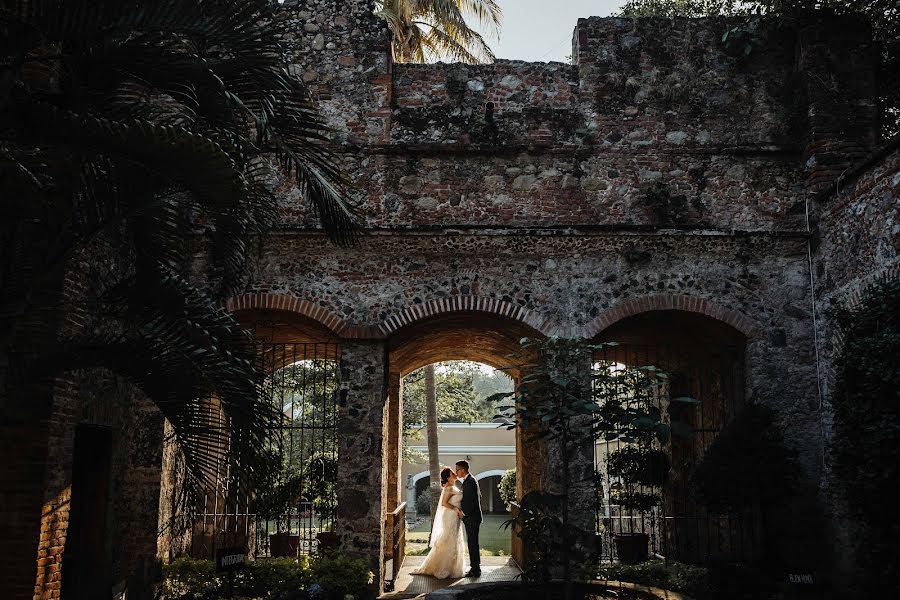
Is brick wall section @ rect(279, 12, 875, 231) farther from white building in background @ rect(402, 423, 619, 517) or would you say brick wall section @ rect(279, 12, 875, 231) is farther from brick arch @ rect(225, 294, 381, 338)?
white building in background @ rect(402, 423, 619, 517)

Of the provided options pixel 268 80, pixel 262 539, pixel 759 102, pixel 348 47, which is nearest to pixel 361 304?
pixel 348 47

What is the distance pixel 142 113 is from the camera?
5.11 meters

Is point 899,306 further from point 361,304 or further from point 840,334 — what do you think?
point 361,304

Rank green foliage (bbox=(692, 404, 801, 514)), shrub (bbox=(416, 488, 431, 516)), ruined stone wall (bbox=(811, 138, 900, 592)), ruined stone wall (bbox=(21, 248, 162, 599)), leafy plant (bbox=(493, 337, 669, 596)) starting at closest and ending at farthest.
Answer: leafy plant (bbox=(493, 337, 669, 596)), ruined stone wall (bbox=(21, 248, 162, 599)), ruined stone wall (bbox=(811, 138, 900, 592)), green foliage (bbox=(692, 404, 801, 514)), shrub (bbox=(416, 488, 431, 516))

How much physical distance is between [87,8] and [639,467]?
8.84 metres

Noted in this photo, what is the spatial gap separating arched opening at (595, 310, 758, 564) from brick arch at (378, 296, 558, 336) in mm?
790

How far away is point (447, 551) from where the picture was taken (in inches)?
381

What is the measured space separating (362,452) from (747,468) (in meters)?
3.98

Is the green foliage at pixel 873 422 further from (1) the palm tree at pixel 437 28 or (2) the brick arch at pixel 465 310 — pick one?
(1) the palm tree at pixel 437 28

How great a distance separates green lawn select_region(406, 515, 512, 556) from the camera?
1289 cm

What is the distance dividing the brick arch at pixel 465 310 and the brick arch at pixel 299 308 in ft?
0.92

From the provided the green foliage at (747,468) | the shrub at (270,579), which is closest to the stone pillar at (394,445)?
the shrub at (270,579)

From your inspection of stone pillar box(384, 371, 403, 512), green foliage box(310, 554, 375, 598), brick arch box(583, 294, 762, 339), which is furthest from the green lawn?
brick arch box(583, 294, 762, 339)

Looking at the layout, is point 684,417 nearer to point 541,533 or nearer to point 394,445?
point 394,445
